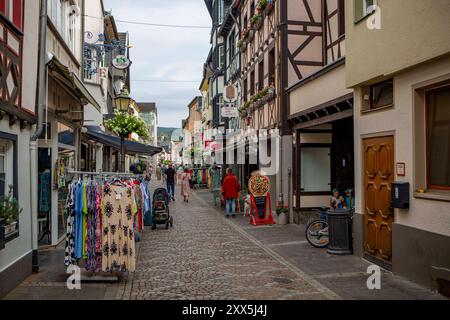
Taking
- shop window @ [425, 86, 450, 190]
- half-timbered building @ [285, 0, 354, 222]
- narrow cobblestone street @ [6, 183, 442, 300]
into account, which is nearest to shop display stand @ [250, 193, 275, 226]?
half-timbered building @ [285, 0, 354, 222]

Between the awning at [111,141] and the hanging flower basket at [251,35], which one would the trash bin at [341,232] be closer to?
the awning at [111,141]

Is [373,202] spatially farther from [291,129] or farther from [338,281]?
[291,129]

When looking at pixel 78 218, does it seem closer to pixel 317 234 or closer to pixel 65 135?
pixel 65 135

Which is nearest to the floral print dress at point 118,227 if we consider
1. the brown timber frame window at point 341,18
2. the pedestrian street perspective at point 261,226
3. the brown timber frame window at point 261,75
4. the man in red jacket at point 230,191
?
the pedestrian street perspective at point 261,226

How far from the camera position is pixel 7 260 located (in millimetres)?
6535

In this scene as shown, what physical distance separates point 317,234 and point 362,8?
478 cm

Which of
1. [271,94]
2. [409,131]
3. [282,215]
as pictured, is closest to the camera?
[409,131]

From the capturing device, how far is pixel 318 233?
10336 mm

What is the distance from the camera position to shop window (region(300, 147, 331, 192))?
14.5 meters

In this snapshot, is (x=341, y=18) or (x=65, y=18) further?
(x=341, y=18)

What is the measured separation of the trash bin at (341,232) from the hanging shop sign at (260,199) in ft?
15.7

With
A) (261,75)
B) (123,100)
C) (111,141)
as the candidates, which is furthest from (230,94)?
(111,141)
